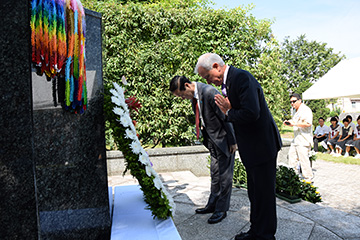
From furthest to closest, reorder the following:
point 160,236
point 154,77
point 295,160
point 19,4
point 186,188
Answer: point 154,77
point 295,160
point 186,188
point 160,236
point 19,4

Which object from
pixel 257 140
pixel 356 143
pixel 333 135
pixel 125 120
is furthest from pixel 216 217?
pixel 333 135

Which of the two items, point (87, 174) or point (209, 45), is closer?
point (87, 174)

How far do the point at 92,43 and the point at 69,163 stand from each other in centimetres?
103

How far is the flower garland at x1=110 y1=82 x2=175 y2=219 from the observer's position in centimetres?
250

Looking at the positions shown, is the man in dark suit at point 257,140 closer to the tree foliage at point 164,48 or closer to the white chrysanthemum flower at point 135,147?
the white chrysanthemum flower at point 135,147

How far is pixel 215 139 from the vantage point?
3613 millimetres

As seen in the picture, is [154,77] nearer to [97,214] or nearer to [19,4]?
[97,214]

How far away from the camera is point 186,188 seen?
5.39 meters

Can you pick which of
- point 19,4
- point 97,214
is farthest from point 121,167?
point 19,4

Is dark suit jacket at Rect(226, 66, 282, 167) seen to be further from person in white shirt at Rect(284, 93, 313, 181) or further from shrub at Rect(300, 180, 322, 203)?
person in white shirt at Rect(284, 93, 313, 181)

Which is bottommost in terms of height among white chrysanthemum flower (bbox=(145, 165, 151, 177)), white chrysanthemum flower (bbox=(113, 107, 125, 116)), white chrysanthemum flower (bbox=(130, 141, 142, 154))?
white chrysanthemum flower (bbox=(145, 165, 151, 177))

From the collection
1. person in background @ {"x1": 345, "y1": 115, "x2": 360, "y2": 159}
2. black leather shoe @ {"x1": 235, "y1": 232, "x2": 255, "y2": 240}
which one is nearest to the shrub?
black leather shoe @ {"x1": 235, "y1": 232, "x2": 255, "y2": 240}

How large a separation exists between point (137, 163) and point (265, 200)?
49.4 inches

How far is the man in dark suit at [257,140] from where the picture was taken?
2693 millimetres
